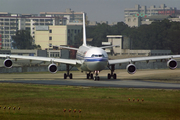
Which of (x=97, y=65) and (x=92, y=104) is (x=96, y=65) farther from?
(x=92, y=104)

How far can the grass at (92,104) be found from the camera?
25.4 meters

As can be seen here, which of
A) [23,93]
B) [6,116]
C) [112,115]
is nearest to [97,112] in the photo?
[112,115]

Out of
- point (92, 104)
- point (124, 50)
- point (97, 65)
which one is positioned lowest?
point (92, 104)

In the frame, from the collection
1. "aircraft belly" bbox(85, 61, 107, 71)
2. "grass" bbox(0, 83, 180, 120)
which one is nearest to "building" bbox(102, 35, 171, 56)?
"aircraft belly" bbox(85, 61, 107, 71)

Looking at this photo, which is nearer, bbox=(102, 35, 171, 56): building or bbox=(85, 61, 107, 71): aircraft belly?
bbox=(85, 61, 107, 71): aircraft belly

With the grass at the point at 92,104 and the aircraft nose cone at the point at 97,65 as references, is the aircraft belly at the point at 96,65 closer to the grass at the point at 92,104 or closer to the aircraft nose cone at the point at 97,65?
the aircraft nose cone at the point at 97,65

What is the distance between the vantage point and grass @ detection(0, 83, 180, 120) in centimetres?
2541

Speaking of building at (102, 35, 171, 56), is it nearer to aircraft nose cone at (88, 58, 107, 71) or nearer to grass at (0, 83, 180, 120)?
aircraft nose cone at (88, 58, 107, 71)

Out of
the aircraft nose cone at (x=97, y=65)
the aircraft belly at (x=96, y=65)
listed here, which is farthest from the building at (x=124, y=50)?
the aircraft nose cone at (x=97, y=65)

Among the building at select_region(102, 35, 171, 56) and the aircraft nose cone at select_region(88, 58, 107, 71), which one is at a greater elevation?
the building at select_region(102, 35, 171, 56)

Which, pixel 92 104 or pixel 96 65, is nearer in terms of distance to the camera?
pixel 92 104

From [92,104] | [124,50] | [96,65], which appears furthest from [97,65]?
[124,50]

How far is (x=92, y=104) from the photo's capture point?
30672 millimetres

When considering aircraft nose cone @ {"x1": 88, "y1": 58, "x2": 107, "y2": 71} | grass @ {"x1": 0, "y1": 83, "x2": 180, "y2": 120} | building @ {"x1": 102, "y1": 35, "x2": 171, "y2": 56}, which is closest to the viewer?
grass @ {"x1": 0, "y1": 83, "x2": 180, "y2": 120}
